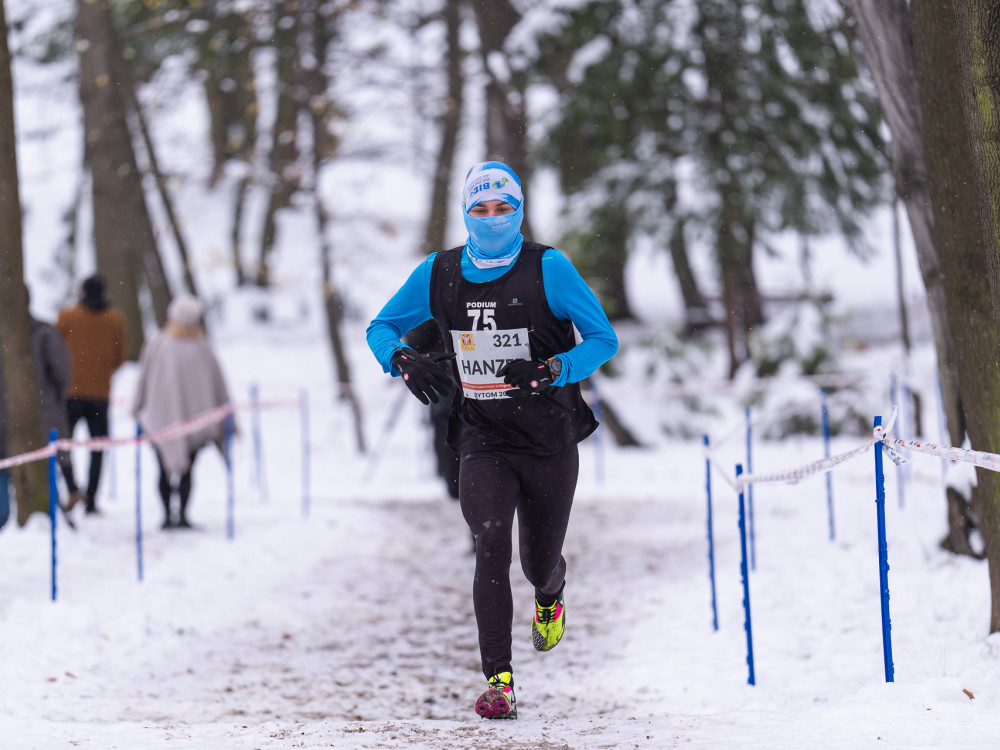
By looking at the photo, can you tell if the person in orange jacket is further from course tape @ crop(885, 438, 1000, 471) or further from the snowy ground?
course tape @ crop(885, 438, 1000, 471)

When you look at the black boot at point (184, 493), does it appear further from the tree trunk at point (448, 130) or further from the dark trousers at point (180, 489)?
the tree trunk at point (448, 130)

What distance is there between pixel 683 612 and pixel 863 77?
1009 cm

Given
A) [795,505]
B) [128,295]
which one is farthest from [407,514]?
[128,295]

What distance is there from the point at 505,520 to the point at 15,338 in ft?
16.6

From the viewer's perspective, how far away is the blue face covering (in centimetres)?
438

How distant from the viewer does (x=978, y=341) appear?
501cm

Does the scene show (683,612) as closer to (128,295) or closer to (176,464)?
(176,464)

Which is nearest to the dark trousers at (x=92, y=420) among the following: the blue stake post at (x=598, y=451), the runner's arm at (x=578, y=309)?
the blue stake post at (x=598, y=451)

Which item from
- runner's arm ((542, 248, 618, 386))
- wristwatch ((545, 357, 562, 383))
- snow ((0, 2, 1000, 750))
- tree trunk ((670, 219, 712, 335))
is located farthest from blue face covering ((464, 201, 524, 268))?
tree trunk ((670, 219, 712, 335))

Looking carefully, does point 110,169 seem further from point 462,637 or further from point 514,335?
point 514,335

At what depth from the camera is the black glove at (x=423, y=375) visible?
423 cm

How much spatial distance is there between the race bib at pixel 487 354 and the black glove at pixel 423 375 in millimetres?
146

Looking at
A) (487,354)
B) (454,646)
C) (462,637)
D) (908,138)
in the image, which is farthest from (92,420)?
(908,138)

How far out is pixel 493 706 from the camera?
14.3 ft
